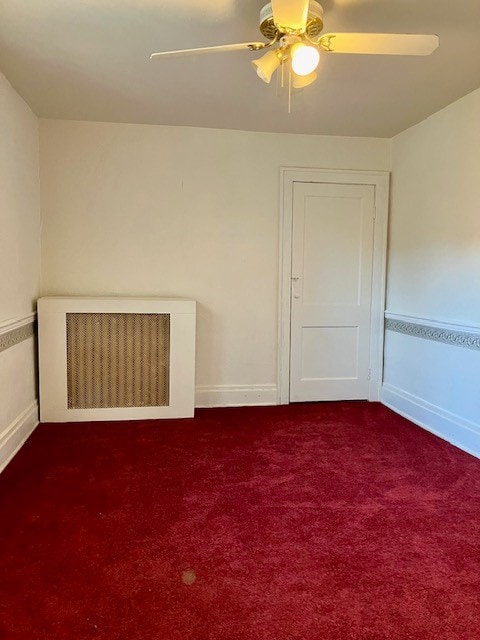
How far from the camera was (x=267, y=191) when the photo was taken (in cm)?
369

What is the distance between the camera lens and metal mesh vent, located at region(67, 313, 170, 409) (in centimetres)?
329

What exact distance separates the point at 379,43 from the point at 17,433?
9.25 ft

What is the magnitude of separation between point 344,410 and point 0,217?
2.78 metres

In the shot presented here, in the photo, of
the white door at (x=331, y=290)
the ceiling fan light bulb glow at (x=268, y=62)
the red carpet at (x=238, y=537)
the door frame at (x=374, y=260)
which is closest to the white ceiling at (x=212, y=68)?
the ceiling fan light bulb glow at (x=268, y=62)

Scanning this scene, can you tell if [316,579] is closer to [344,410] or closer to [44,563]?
[44,563]

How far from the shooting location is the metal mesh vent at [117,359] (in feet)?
10.8

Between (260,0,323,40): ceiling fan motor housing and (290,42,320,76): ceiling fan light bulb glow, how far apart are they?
112 millimetres

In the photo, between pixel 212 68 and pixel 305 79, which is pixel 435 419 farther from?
Answer: pixel 212 68

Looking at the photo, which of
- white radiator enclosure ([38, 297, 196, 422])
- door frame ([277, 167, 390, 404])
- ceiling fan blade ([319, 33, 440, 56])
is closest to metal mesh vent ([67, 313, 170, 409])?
white radiator enclosure ([38, 297, 196, 422])

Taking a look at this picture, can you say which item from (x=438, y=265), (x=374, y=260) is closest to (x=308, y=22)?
(x=438, y=265)

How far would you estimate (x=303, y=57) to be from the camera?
1.78 meters

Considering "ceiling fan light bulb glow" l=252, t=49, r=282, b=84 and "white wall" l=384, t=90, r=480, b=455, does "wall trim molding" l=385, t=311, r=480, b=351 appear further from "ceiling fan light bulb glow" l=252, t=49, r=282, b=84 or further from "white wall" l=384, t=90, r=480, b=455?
"ceiling fan light bulb glow" l=252, t=49, r=282, b=84

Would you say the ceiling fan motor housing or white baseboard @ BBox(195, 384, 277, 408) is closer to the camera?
the ceiling fan motor housing

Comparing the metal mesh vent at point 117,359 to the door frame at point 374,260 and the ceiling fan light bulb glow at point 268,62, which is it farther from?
the ceiling fan light bulb glow at point 268,62
